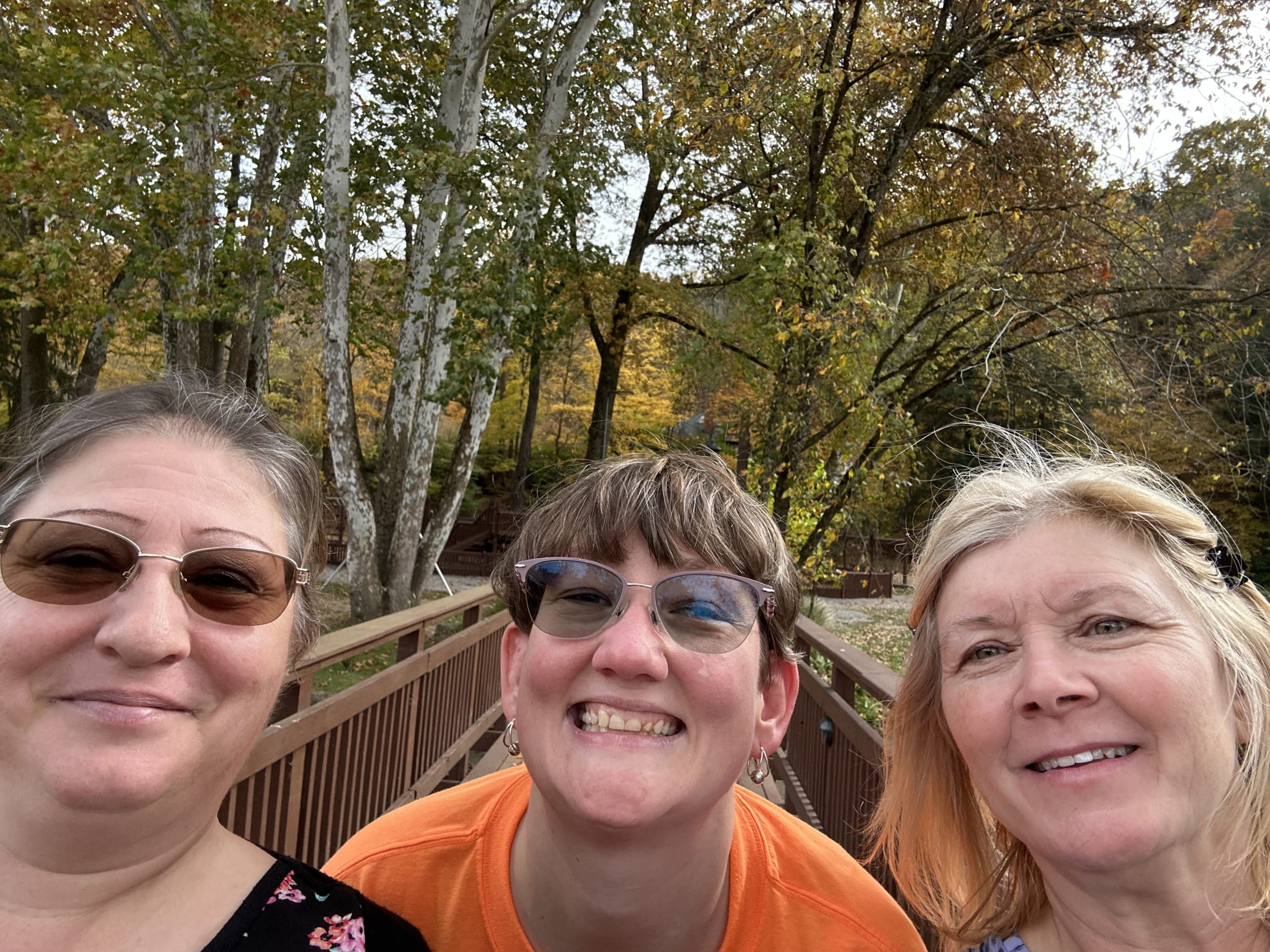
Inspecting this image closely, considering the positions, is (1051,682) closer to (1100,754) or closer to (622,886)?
(1100,754)

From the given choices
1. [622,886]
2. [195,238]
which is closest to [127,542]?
[622,886]

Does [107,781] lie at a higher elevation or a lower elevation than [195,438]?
lower

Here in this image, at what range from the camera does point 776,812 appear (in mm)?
1895

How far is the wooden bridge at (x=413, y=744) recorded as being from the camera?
2.37 m

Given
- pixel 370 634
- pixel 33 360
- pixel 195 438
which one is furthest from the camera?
→ pixel 33 360

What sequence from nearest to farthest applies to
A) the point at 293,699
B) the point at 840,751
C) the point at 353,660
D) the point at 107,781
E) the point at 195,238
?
the point at 107,781 → the point at 293,699 → the point at 840,751 → the point at 353,660 → the point at 195,238

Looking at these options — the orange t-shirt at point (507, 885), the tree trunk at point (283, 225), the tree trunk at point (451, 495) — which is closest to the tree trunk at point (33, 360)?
the tree trunk at point (283, 225)

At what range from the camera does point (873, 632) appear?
15.5 metres

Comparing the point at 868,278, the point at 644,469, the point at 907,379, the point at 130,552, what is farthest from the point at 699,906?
the point at 868,278

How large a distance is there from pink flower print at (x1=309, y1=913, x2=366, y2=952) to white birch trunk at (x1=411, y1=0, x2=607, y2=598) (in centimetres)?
669

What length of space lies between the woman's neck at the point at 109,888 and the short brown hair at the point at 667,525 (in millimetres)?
678

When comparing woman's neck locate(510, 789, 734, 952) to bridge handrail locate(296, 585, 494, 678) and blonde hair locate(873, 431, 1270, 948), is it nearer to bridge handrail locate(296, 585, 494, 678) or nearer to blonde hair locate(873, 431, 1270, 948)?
blonde hair locate(873, 431, 1270, 948)

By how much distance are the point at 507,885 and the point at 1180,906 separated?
1110 millimetres

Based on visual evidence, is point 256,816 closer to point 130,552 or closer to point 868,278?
point 130,552
